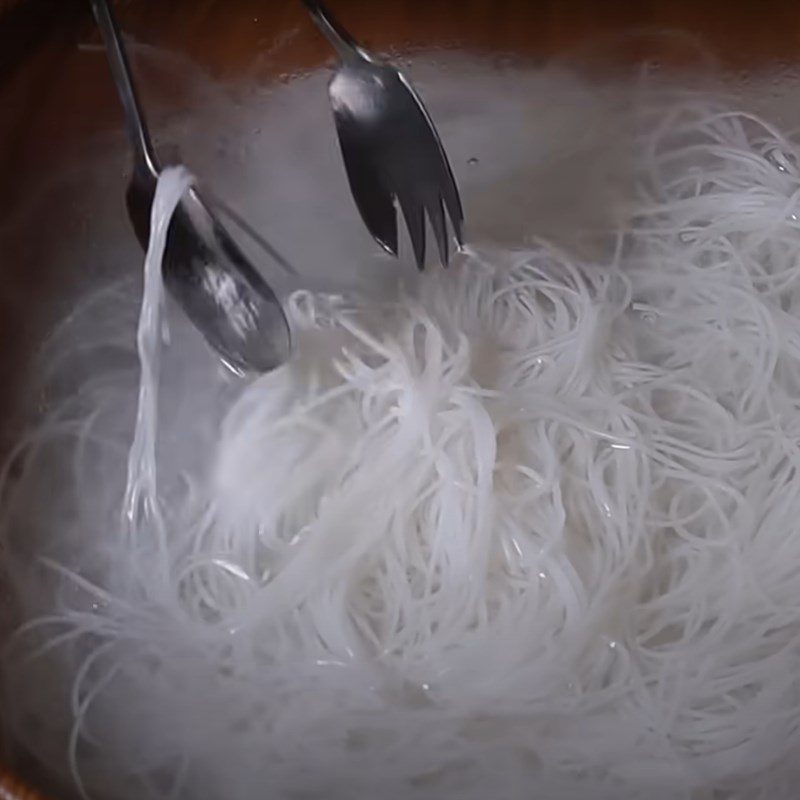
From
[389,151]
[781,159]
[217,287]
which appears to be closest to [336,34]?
[389,151]

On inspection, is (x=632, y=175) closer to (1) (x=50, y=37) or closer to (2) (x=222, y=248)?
(2) (x=222, y=248)

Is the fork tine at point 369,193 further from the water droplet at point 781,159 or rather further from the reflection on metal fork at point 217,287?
the water droplet at point 781,159

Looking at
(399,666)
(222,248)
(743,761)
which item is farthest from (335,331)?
(743,761)

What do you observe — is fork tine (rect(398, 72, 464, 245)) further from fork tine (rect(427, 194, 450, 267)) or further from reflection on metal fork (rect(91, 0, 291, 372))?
reflection on metal fork (rect(91, 0, 291, 372))

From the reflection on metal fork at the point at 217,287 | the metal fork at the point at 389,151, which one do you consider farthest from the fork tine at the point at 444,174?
the reflection on metal fork at the point at 217,287

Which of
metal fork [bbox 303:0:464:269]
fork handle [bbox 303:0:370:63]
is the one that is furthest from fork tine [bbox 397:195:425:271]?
fork handle [bbox 303:0:370:63]

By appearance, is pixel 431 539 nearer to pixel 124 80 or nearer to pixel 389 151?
pixel 389 151

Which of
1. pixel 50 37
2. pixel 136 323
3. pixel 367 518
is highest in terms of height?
pixel 50 37
